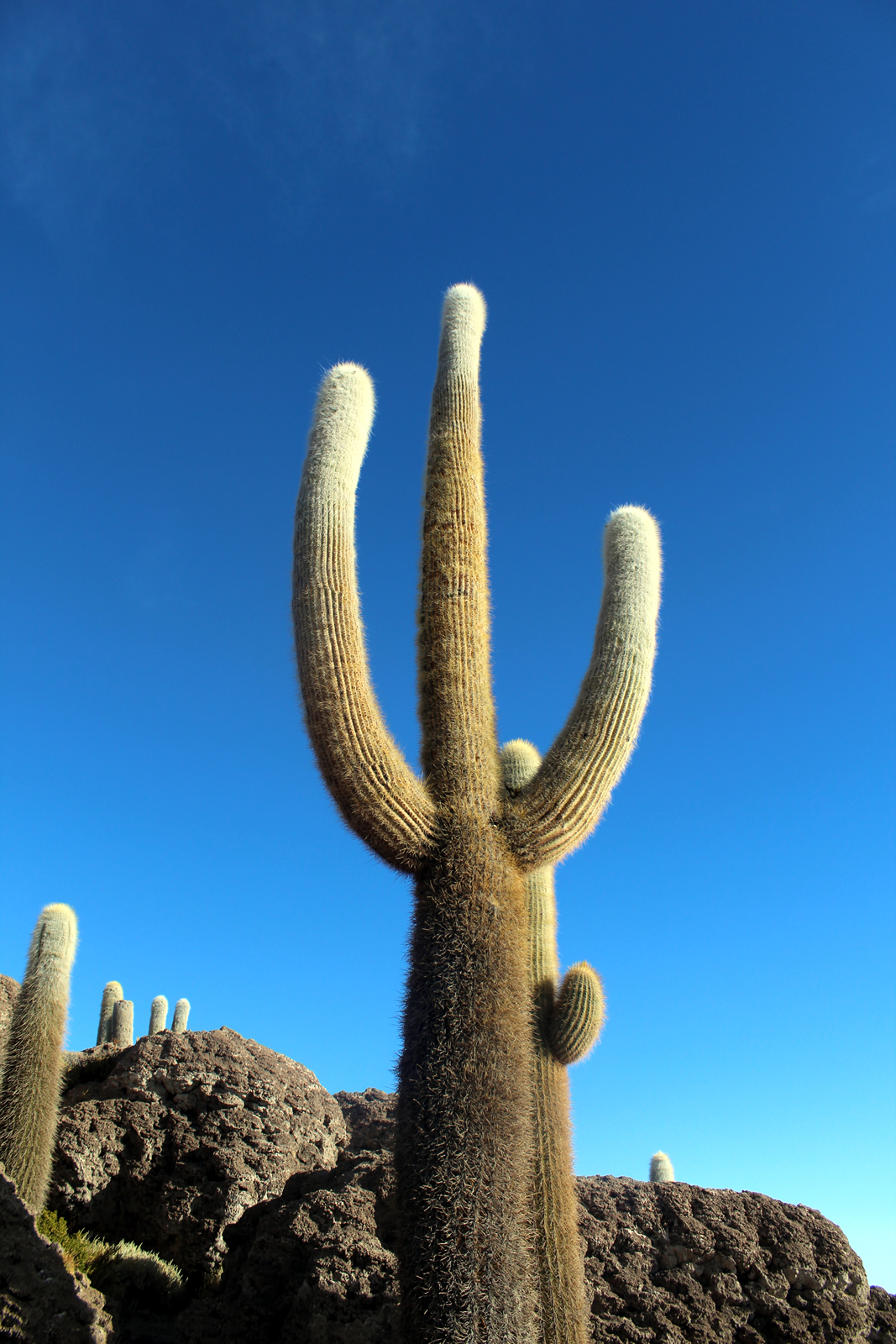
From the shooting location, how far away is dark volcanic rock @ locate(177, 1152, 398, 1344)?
4.81 meters

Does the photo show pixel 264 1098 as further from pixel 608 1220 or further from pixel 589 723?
pixel 589 723

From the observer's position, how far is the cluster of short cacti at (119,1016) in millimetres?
12531

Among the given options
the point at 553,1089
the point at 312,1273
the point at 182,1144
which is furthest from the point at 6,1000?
the point at 553,1089

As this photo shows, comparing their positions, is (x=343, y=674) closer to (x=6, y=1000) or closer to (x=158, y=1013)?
(x=6, y=1000)

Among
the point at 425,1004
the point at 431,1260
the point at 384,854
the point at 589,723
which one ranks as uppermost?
the point at 589,723

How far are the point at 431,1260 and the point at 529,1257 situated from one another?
44cm

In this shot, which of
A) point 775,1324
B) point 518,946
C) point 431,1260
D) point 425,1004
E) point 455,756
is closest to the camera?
point 431,1260

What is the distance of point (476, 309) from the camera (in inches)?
233

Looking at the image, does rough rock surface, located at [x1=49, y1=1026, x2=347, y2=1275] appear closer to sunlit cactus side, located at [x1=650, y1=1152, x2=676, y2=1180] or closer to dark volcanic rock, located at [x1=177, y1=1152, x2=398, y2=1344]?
dark volcanic rock, located at [x1=177, y1=1152, x2=398, y2=1344]

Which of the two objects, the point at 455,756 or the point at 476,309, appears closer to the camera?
the point at 455,756

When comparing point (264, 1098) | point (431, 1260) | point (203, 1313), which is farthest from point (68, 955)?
point (431, 1260)

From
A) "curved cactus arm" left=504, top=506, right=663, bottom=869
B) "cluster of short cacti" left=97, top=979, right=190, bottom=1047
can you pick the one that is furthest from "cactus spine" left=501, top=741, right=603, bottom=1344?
"cluster of short cacti" left=97, top=979, right=190, bottom=1047

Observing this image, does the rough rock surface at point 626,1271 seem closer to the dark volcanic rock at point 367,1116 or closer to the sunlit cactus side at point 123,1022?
the dark volcanic rock at point 367,1116

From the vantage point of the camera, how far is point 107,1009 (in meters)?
13.0
